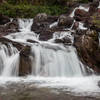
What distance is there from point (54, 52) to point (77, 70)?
1.48 meters

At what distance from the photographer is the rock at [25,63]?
33.5 ft

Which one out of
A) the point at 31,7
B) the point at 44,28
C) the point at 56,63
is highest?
the point at 31,7

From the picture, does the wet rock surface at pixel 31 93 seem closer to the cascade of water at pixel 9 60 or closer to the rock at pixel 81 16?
the cascade of water at pixel 9 60

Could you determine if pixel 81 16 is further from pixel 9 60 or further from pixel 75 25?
pixel 9 60

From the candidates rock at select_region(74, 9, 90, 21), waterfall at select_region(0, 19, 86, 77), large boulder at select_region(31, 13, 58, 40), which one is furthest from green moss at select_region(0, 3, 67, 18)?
waterfall at select_region(0, 19, 86, 77)

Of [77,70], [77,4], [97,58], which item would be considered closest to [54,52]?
[77,70]

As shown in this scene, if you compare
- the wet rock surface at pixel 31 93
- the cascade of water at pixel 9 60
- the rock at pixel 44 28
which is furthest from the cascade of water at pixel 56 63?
the rock at pixel 44 28

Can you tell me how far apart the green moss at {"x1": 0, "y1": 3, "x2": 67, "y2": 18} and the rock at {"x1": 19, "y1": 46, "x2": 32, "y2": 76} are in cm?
1096

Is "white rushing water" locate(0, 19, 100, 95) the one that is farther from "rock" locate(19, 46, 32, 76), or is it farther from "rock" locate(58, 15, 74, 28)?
"rock" locate(58, 15, 74, 28)

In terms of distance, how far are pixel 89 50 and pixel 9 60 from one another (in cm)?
395

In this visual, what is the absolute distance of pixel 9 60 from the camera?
1072 centimetres

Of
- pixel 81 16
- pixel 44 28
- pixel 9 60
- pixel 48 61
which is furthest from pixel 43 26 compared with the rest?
pixel 9 60

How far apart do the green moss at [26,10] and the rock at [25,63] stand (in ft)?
35.9

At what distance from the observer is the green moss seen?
2153 centimetres
